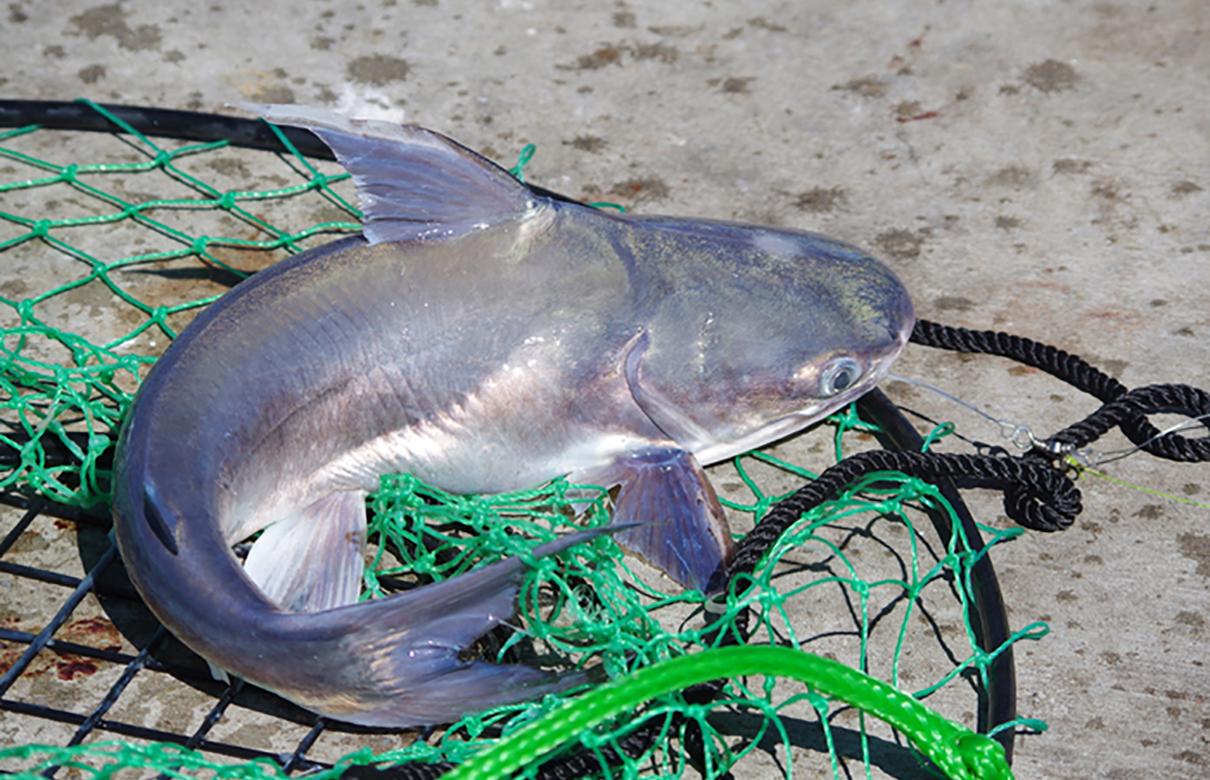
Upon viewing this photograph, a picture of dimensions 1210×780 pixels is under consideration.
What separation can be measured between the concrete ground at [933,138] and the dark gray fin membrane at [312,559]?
66 centimetres

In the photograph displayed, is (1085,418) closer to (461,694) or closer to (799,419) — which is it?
(799,419)

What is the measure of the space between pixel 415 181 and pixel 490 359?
0.42m

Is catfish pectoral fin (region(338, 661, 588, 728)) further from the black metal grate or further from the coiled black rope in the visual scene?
the coiled black rope

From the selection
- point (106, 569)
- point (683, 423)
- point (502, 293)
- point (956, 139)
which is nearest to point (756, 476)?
point (683, 423)

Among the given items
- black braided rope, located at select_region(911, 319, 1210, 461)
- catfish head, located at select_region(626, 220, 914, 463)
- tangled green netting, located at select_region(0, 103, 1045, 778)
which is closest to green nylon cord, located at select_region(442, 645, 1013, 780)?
tangled green netting, located at select_region(0, 103, 1045, 778)

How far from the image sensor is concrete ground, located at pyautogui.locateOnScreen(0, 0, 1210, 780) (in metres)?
2.67

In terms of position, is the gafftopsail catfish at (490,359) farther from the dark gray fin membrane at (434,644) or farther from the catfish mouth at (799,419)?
the dark gray fin membrane at (434,644)

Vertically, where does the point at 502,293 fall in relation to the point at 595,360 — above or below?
above

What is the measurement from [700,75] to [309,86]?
1585 mm

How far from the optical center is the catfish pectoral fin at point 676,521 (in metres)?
2.39

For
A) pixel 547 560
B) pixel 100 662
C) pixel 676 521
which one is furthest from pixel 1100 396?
pixel 100 662

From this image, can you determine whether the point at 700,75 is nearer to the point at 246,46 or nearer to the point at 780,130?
the point at 780,130

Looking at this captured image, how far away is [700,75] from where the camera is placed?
4527 millimetres

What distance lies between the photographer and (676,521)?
2.41 metres
